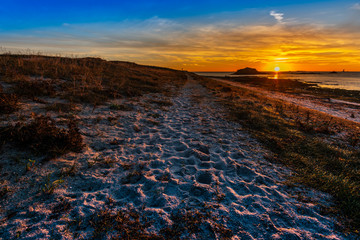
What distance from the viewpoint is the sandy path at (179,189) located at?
109 inches

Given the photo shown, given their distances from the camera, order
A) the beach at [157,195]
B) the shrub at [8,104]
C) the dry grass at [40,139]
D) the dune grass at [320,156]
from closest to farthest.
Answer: the beach at [157,195] → the dune grass at [320,156] → the dry grass at [40,139] → the shrub at [8,104]

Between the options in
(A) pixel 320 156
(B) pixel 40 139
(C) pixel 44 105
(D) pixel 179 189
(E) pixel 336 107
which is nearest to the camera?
(D) pixel 179 189

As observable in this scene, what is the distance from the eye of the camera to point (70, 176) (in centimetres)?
374

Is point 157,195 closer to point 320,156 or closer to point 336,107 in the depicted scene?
point 320,156

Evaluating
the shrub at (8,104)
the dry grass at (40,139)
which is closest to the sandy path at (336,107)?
the dry grass at (40,139)

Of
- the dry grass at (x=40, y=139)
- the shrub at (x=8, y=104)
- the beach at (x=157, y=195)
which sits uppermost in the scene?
the shrub at (x=8, y=104)

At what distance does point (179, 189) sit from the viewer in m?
3.68

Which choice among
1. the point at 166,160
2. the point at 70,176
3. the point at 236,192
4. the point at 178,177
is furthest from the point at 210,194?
the point at 70,176

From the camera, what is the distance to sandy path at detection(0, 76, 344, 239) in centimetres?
278

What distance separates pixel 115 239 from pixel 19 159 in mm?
3190

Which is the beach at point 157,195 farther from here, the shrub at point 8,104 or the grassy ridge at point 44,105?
the shrub at point 8,104

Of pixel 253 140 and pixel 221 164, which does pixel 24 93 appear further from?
pixel 253 140

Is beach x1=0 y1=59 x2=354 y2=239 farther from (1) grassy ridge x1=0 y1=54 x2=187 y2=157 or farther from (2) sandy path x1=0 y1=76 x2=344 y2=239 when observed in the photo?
(1) grassy ridge x1=0 y1=54 x2=187 y2=157

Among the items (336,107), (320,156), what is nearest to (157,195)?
(320,156)
